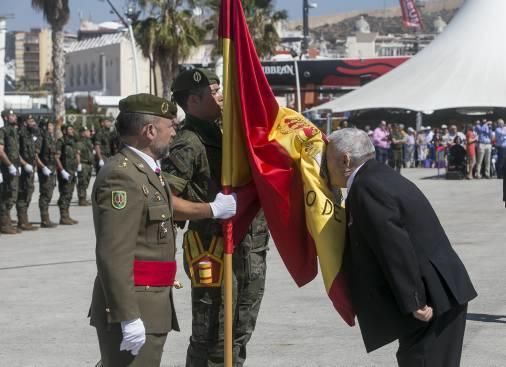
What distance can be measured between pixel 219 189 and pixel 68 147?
13.8m

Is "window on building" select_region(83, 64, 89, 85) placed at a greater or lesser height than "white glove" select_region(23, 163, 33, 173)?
greater

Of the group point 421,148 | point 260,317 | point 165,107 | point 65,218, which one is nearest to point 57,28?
point 421,148

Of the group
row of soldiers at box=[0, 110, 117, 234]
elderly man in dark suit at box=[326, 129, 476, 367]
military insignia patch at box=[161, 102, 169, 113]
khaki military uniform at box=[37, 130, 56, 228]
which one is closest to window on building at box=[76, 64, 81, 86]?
row of soldiers at box=[0, 110, 117, 234]

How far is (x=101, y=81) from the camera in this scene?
10538cm

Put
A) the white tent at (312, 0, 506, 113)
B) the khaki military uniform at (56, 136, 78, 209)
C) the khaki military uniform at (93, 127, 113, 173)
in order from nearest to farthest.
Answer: the khaki military uniform at (56, 136, 78, 209) < the khaki military uniform at (93, 127, 113, 173) < the white tent at (312, 0, 506, 113)

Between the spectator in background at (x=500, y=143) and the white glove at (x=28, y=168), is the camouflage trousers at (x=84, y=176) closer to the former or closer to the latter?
the white glove at (x=28, y=168)

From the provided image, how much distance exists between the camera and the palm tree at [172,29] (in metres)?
42.8

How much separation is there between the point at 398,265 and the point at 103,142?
741 inches

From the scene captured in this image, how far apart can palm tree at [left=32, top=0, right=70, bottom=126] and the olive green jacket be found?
104ft

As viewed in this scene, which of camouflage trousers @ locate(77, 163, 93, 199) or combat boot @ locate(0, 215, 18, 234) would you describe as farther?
camouflage trousers @ locate(77, 163, 93, 199)

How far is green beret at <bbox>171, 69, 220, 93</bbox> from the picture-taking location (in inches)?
229

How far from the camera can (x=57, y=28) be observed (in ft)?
121

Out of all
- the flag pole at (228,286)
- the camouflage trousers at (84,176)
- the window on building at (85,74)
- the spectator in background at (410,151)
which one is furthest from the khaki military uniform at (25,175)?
the window on building at (85,74)

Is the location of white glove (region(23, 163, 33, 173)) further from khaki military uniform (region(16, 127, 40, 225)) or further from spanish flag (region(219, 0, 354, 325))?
spanish flag (region(219, 0, 354, 325))
